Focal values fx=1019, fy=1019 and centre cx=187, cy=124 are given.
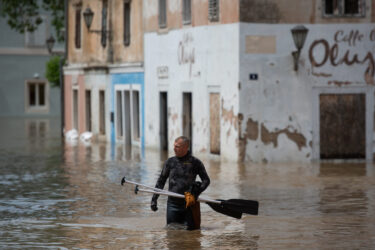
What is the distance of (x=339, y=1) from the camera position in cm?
2600

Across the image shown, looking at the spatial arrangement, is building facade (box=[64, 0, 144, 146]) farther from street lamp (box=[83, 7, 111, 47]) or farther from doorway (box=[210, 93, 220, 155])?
doorway (box=[210, 93, 220, 155])

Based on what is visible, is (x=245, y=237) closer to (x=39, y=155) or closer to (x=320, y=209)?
(x=320, y=209)

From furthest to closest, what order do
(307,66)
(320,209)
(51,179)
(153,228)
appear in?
(307,66) → (51,179) → (320,209) → (153,228)

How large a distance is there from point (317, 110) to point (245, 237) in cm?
1348

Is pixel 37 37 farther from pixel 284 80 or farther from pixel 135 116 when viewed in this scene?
pixel 284 80

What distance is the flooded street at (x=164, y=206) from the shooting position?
12672mm

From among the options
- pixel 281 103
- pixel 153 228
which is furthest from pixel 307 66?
pixel 153 228

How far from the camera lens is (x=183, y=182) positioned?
13375mm

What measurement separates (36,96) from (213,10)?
124 ft

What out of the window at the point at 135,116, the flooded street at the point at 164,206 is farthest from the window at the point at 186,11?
the window at the point at 135,116

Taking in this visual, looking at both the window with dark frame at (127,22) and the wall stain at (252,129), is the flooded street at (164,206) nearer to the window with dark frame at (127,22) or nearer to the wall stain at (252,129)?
the wall stain at (252,129)

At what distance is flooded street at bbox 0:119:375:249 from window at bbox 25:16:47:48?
34.6m

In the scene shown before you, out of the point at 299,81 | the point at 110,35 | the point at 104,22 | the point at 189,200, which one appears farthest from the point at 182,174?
the point at 104,22

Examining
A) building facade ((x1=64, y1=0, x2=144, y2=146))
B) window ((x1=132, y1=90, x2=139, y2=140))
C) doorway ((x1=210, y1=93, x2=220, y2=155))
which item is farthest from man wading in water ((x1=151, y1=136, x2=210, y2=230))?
window ((x1=132, y1=90, x2=139, y2=140))
